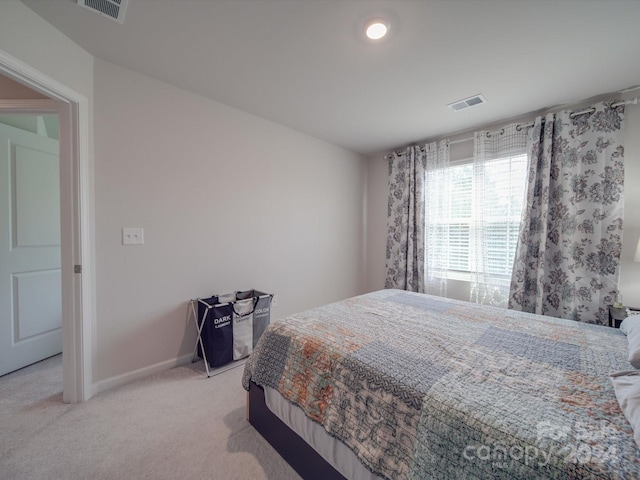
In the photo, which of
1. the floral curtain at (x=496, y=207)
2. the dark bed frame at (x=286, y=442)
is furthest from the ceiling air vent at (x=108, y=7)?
the floral curtain at (x=496, y=207)

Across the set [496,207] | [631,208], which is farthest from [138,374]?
[631,208]

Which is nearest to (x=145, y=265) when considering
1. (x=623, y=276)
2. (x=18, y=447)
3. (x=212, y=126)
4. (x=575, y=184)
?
(x=18, y=447)

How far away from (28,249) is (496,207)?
4519 mm

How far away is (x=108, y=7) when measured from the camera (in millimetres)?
1377

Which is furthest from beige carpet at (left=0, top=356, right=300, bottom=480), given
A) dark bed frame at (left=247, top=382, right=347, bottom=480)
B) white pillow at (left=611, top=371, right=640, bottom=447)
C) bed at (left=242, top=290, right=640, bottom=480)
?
white pillow at (left=611, top=371, right=640, bottom=447)

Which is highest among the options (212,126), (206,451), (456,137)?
(456,137)

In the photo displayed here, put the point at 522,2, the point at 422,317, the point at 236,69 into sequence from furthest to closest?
the point at 236,69 → the point at 422,317 → the point at 522,2

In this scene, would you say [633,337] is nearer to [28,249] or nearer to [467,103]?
[467,103]

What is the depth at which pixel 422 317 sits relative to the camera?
1.70m

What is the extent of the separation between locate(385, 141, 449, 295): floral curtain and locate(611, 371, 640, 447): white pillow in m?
2.28

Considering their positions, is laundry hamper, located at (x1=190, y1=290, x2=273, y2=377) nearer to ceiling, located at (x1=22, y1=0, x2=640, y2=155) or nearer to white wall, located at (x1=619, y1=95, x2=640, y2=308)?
ceiling, located at (x1=22, y1=0, x2=640, y2=155)

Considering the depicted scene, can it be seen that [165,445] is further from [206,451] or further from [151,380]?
[151,380]

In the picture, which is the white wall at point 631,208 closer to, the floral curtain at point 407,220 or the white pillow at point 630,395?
the floral curtain at point 407,220

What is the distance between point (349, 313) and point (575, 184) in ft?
7.99
